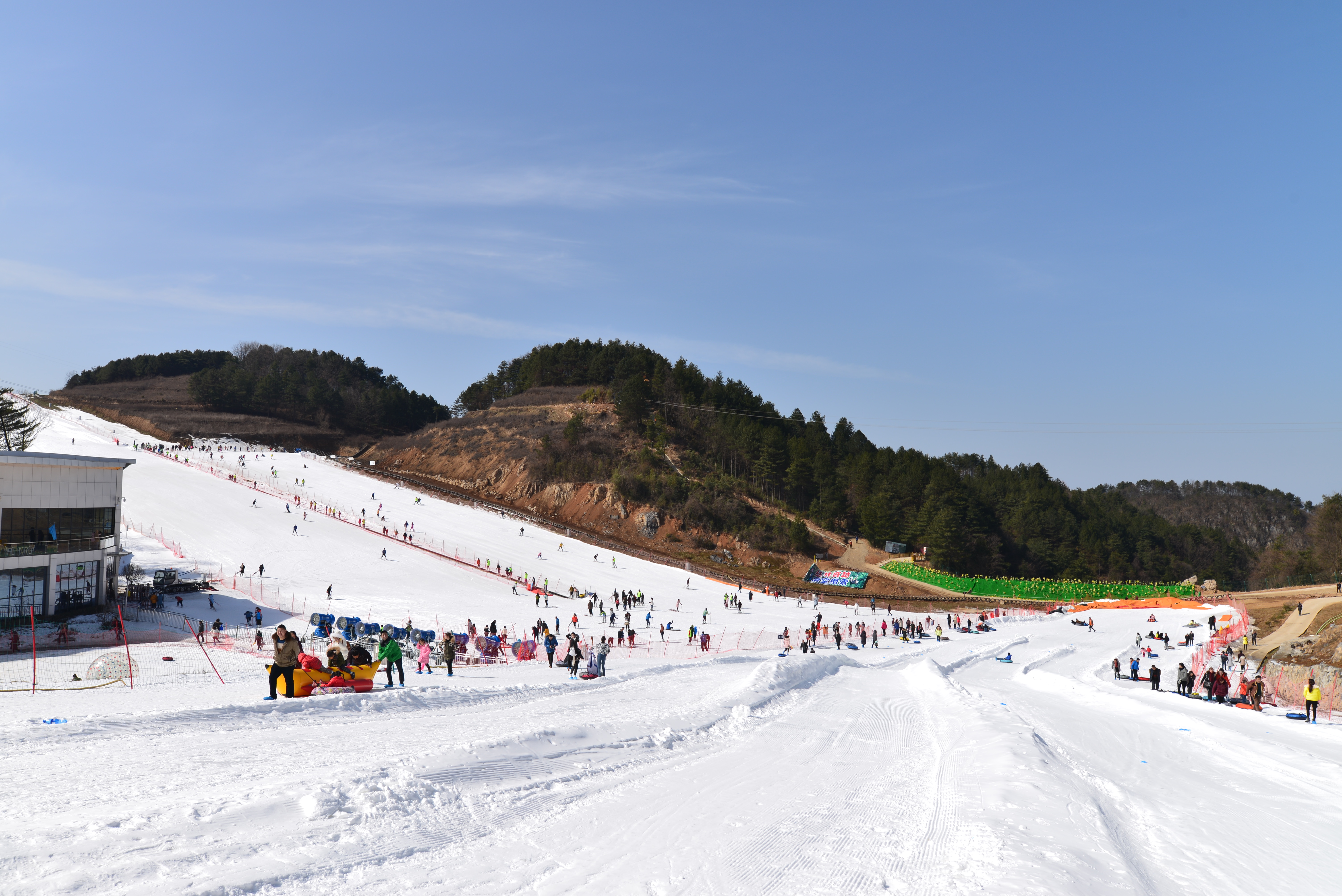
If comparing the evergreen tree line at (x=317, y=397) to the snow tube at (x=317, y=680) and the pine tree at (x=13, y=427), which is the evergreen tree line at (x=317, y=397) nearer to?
the pine tree at (x=13, y=427)

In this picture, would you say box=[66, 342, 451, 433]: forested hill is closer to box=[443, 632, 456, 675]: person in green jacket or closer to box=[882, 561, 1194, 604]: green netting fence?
box=[882, 561, 1194, 604]: green netting fence

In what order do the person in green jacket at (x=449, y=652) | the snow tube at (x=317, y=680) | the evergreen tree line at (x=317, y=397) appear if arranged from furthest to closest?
the evergreen tree line at (x=317, y=397) < the person in green jacket at (x=449, y=652) < the snow tube at (x=317, y=680)

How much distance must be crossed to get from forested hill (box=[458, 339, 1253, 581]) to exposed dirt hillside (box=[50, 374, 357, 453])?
157 feet

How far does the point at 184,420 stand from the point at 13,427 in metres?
68.2

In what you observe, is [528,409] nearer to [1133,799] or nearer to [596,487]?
[596,487]

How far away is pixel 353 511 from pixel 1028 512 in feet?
248

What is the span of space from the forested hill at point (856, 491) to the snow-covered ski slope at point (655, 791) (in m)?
62.2

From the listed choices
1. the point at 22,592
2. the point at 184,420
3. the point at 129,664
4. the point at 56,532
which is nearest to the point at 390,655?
the point at 129,664

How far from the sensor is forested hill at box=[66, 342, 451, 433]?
128 m

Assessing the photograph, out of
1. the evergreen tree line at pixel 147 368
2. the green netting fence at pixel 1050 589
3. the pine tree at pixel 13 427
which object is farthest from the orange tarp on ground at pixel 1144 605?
the evergreen tree line at pixel 147 368

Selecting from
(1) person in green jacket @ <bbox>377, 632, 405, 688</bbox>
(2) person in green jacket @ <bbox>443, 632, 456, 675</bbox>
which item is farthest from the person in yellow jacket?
(1) person in green jacket @ <bbox>377, 632, 405, 688</bbox>

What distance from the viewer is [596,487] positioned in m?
85.8

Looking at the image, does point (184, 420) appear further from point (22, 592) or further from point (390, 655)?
point (390, 655)

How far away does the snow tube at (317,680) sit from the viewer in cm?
1334
